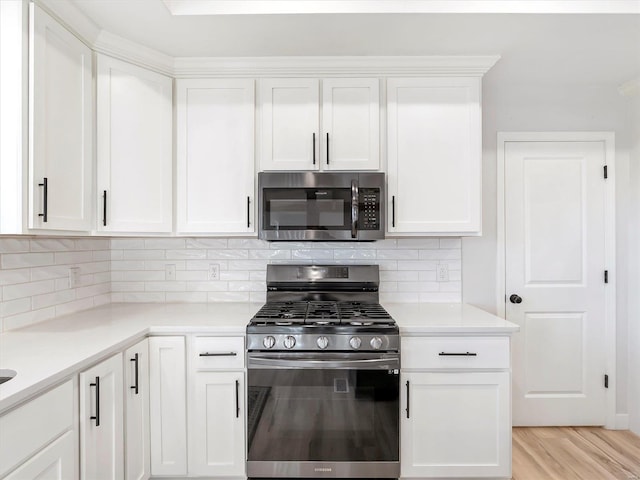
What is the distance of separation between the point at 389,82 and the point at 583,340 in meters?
2.18

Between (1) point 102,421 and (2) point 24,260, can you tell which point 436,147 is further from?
(2) point 24,260

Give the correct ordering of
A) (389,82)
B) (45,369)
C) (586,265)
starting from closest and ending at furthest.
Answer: (45,369)
(389,82)
(586,265)

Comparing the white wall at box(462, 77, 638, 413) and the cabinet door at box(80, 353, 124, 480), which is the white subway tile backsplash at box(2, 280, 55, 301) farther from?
the white wall at box(462, 77, 638, 413)

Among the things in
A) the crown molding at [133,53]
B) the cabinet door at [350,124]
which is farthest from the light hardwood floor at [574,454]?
the crown molding at [133,53]

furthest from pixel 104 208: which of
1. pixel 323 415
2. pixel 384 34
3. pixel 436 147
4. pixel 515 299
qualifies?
pixel 515 299

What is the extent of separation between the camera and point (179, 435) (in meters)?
1.98

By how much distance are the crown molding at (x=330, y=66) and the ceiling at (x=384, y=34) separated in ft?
0.14

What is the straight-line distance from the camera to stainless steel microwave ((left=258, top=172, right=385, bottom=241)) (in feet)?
7.34

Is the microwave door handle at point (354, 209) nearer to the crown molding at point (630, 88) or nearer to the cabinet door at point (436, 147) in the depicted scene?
the cabinet door at point (436, 147)

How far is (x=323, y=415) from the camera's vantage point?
6.40 feet

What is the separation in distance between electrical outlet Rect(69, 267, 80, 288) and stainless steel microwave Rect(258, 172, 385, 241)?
1105mm

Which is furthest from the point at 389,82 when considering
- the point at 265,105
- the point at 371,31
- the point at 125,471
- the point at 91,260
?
the point at 125,471

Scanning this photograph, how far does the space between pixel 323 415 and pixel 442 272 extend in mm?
1254

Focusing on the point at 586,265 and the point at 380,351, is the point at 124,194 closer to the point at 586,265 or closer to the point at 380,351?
the point at 380,351
